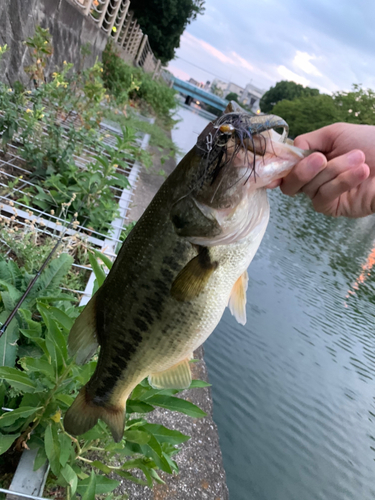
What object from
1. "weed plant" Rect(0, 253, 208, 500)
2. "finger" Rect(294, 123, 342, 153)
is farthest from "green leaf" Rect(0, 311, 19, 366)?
"finger" Rect(294, 123, 342, 153)

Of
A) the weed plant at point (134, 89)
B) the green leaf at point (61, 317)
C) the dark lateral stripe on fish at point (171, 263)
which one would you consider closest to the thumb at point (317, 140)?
the dark lateral stripe on fish at point (171, 263)

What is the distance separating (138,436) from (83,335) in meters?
0.80

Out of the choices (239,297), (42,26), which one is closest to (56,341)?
(239,297)

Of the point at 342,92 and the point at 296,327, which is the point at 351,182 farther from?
the point at 342,92

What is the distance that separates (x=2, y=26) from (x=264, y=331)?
7.25 m

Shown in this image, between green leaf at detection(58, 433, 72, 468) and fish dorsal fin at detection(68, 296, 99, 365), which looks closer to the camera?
fish dorsal fin at detection(68, 296, 99, 365)

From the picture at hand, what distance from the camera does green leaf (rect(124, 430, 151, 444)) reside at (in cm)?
206

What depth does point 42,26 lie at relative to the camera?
7965 millimetres

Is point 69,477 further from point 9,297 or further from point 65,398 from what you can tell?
point 9,297

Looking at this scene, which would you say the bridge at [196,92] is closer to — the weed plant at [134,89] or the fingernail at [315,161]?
the weed plant at [134,89]

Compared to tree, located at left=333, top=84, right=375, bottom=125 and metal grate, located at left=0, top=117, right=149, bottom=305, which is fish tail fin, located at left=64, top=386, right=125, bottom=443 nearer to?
metal grate, located at left=0, top=117, right=149, bottom=305

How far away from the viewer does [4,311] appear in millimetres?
2479

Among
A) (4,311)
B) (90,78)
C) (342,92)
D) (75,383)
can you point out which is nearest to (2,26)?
(90,78)

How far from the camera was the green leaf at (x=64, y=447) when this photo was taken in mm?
1861
